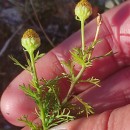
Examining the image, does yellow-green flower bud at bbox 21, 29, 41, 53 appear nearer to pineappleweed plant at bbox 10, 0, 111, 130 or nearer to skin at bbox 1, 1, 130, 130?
pineappleweed plant at bbox 10, 0, 111, 130

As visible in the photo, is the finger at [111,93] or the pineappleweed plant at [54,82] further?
the finger at [111,93]

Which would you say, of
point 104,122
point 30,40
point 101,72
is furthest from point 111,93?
point 30,40

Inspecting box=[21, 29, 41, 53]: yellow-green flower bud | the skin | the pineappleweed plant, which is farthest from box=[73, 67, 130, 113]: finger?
box=[21, 29, 41, 53]: yellow-green flower bud

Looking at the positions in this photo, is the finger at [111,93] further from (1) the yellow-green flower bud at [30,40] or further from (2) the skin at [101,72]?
(1) the yellow-green flower bud at [30,40]

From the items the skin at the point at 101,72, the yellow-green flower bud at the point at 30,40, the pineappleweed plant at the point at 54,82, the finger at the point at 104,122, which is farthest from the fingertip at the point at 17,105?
the yellow-green flower bud at the point at 30,40

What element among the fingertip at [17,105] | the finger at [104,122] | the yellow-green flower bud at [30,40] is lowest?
the finger at [104,122]

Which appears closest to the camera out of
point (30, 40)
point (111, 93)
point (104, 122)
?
point (30, 40)

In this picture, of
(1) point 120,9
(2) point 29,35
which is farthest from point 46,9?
(2) point 29,35

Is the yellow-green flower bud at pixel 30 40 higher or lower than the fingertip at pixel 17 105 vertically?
higher

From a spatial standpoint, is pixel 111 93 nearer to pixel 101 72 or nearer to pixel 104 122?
pixel 101 72
